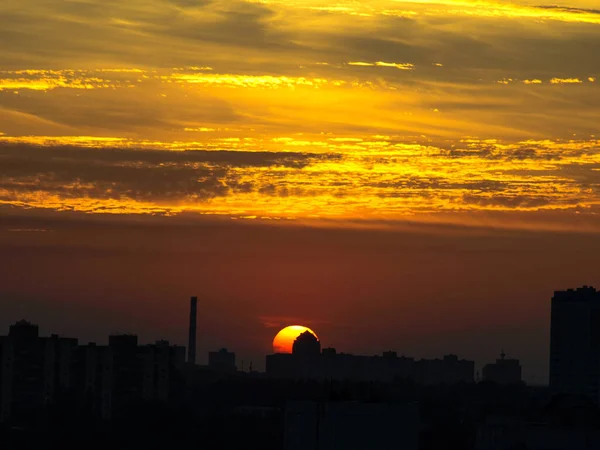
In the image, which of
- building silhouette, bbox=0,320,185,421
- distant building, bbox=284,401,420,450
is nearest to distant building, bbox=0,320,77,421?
building silhouette, bbox=0,320,185,421

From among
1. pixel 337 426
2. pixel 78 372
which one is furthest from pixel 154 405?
pixel 337 426

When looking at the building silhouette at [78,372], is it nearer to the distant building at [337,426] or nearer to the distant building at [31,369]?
the distant building at [31,369]

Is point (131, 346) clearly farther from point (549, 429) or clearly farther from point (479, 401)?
point (549, 429)

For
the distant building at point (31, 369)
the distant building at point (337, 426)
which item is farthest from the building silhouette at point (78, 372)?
the distant building at point (337, 426)

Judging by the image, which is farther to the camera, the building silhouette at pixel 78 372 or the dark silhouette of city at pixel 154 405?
the building silhouette at pixel 78 372

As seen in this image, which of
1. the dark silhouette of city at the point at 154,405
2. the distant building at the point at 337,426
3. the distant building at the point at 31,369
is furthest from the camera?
the distant building at the point at 31,369

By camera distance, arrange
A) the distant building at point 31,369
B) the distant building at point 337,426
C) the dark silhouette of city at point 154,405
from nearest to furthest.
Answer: the distant building at point 337,426 < the dark silhouette of city at point 154,405 < the distant building at point 31,369

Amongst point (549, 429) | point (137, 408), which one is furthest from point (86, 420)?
point (549, 429)

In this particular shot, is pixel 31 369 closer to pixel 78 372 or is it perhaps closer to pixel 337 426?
pixel 78 372

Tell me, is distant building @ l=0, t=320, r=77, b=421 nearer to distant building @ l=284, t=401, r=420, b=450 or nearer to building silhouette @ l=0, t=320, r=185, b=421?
building silhouette @ l=0, t=320, r=185, b=421
